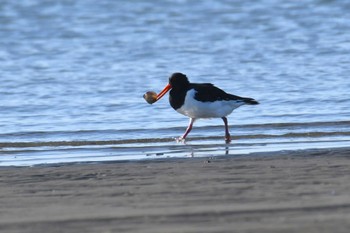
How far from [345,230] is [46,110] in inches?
337

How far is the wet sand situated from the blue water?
1.20 meters

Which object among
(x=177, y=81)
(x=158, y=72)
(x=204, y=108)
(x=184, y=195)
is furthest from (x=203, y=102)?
(x=158, y=72)

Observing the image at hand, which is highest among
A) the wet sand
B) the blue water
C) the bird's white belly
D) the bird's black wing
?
the wet sand

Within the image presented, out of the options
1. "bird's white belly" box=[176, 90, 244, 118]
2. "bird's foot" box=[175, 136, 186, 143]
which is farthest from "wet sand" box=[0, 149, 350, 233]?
"bird's white belly" box=[176, 90, 244, 118]

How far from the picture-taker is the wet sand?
686 cm

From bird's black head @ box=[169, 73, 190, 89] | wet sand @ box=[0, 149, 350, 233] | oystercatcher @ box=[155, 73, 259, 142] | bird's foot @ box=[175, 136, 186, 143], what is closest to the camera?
wet sand @ box=[0, 149, 350, 233]

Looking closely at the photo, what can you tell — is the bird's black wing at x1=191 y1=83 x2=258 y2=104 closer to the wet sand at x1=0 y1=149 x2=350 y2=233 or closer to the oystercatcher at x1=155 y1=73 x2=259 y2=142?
the oystercatcher at x1=155 y1=73 x2=259 y2=142

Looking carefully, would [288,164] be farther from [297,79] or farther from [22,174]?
[297,79]

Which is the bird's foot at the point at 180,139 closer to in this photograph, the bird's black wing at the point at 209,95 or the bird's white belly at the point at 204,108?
the bird's white belly at the point at 204,108

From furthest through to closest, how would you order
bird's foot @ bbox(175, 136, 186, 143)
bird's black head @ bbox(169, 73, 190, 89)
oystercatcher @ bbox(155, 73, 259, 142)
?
bird's black head @ bbox(169, 73, 190, 89)
oystercatcher @ bbox(155, 73, 259, 142)
bird's foot @ bbox(175, 136, 186, 143)

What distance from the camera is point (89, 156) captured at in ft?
34.9

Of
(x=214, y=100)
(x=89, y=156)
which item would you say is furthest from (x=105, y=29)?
(x=89, y=156)

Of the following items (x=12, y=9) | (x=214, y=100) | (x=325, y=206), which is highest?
(x=325, y=206)

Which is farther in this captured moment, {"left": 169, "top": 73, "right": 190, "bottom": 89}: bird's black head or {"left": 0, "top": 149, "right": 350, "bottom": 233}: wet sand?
{"left": 169, "top": 73, "right": 190, "bottom": 89}: bird's black head
